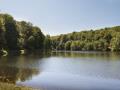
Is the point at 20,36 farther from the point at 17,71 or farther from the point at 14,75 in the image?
the point at 14,75

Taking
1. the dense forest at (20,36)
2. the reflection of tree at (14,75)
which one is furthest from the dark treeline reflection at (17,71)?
the dense forest at (20,36)

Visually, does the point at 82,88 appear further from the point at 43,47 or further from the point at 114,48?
the point at 114,48

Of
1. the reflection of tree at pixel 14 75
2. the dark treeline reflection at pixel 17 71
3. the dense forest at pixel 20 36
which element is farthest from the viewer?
the dense forest at pixel 20 36

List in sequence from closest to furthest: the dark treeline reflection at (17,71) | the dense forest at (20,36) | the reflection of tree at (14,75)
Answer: the reflection of tree at (14,75), the dark treeline reflection at (17,71), the dense forest at (20,36)

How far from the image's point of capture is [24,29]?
149125mm

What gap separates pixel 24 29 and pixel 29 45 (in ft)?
37.5

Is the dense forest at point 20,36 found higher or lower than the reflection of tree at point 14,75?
higher

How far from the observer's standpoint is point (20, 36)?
13812 cm

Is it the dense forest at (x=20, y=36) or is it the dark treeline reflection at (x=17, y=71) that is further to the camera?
the dense forest at (x=20, y=36)

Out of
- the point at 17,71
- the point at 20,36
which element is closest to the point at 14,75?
the point at 17,71

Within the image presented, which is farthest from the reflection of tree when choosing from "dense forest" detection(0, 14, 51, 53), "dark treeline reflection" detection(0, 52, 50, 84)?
"dense forest" detection(0, 14, 51, 53)

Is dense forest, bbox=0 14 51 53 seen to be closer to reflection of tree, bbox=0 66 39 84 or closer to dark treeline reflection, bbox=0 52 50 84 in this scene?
dark treeline reflection, bbox=0 52 50 84

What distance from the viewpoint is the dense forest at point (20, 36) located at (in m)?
115

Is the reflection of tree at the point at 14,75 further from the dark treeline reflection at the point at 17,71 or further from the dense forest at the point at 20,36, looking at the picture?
the dense forest at the point at 20,36
